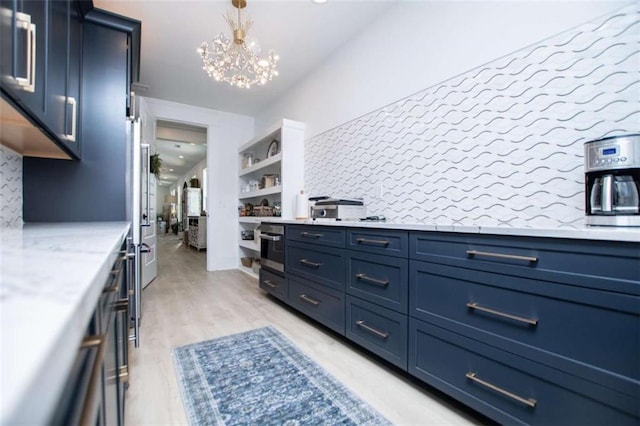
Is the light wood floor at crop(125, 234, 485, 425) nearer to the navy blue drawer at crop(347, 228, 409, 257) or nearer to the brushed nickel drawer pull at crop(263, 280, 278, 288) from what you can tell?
the brushed nickel drawer pull at crop(263, 280, 278, 288)

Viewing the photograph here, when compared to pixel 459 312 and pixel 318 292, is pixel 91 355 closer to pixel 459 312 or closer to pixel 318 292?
pixel 459 312

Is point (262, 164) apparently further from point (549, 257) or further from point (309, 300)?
point (549, 257)

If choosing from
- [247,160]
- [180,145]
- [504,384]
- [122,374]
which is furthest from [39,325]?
[180,145]

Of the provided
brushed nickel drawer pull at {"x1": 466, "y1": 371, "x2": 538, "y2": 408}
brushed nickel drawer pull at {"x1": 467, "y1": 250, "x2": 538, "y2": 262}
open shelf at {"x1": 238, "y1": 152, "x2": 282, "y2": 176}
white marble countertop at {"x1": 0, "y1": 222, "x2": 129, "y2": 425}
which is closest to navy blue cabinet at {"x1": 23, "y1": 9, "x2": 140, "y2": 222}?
white marble countertop at {"x1": 0, "y1": 222, "x2": 129, "y2": 425}

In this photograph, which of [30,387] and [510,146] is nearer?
[30,387]

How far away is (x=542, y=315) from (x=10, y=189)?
286 cm

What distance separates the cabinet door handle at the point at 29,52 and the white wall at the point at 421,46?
2.25 metres

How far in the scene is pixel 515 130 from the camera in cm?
173

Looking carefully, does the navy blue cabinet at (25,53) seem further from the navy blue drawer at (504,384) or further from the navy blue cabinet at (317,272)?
the navy blue drawer at (504,384)

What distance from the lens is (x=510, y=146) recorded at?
1.75 meters

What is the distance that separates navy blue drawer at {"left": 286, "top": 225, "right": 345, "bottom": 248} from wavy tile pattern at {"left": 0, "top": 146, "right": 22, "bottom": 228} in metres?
1.85

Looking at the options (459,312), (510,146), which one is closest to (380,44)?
(510,146)

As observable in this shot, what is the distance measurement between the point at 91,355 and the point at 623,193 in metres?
1.75

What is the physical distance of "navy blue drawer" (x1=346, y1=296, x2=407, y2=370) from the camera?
5.54 ft
